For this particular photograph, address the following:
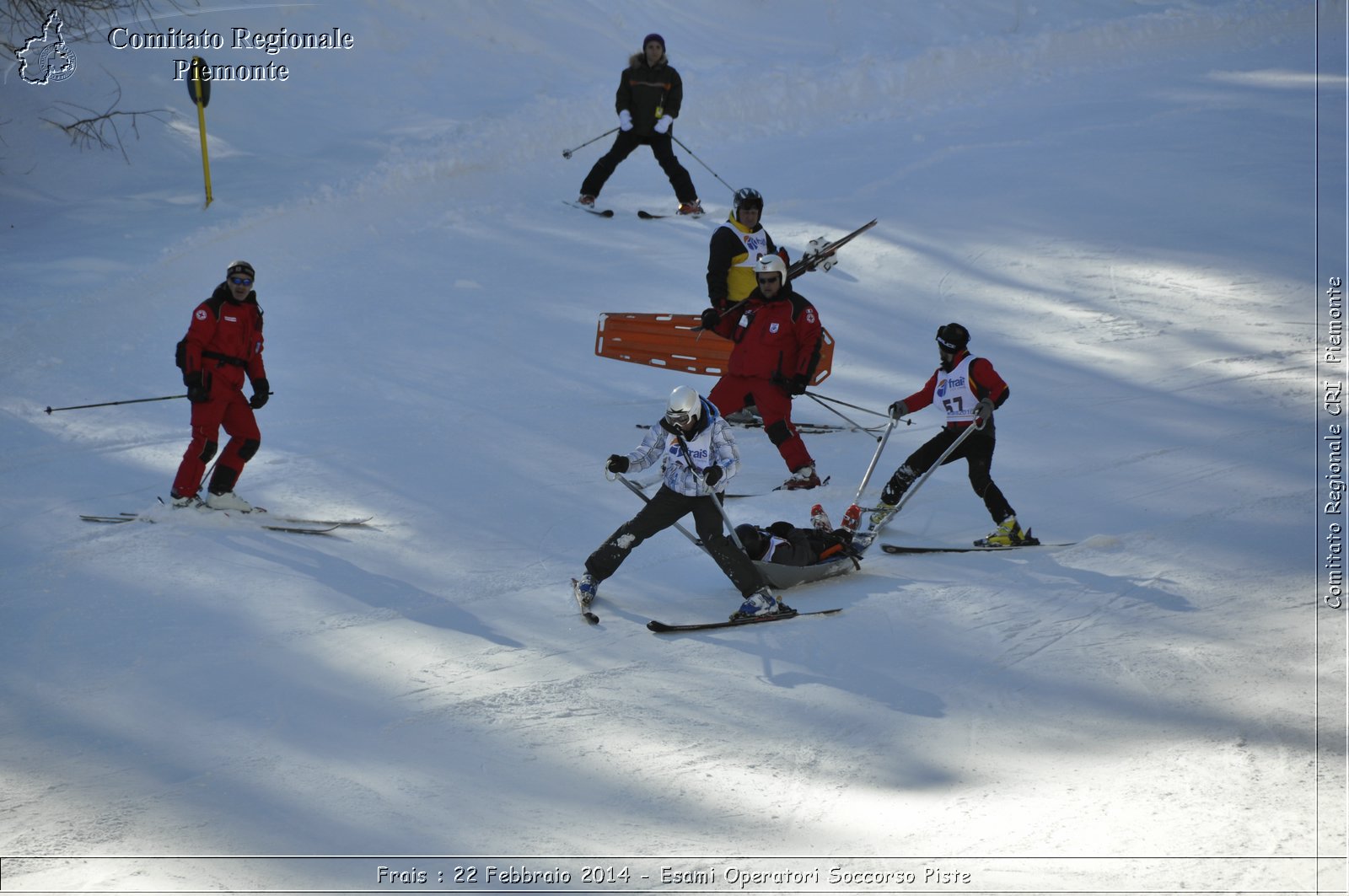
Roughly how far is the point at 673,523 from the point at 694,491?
25 cm

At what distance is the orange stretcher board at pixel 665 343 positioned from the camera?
10.1 metres

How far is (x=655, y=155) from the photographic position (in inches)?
504

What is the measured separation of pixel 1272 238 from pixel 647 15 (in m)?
9.48

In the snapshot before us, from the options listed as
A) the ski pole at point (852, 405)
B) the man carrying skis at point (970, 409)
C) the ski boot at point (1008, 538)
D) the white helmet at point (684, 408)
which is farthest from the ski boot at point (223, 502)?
the ski boot at point (1008, 538)

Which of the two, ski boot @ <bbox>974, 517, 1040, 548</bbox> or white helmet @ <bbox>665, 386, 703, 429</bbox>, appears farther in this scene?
ski boot @ <bbox>974, 517, 1040, 548</bbox>

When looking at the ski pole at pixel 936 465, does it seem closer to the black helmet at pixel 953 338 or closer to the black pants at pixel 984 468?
the black pants at pixel 984 468

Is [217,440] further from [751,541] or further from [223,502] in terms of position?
[751,541]

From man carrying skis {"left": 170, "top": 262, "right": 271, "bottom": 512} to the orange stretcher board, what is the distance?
3104 mm

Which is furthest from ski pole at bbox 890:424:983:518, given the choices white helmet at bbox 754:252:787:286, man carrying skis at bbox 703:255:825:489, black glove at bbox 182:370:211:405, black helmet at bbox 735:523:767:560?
black glove at bbox 182:370:211:405

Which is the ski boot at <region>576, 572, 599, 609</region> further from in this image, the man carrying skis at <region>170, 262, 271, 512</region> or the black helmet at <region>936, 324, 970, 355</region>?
the black helmet at <region>936, 324, 970, 355</region>

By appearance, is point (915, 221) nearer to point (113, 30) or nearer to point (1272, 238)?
point (1272, 238)

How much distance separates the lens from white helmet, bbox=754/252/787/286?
830 centimetres

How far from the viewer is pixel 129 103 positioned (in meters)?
14.8

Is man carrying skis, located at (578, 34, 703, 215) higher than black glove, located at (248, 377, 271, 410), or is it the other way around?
man carrying skis, located at (578, 34, 703, 215)
